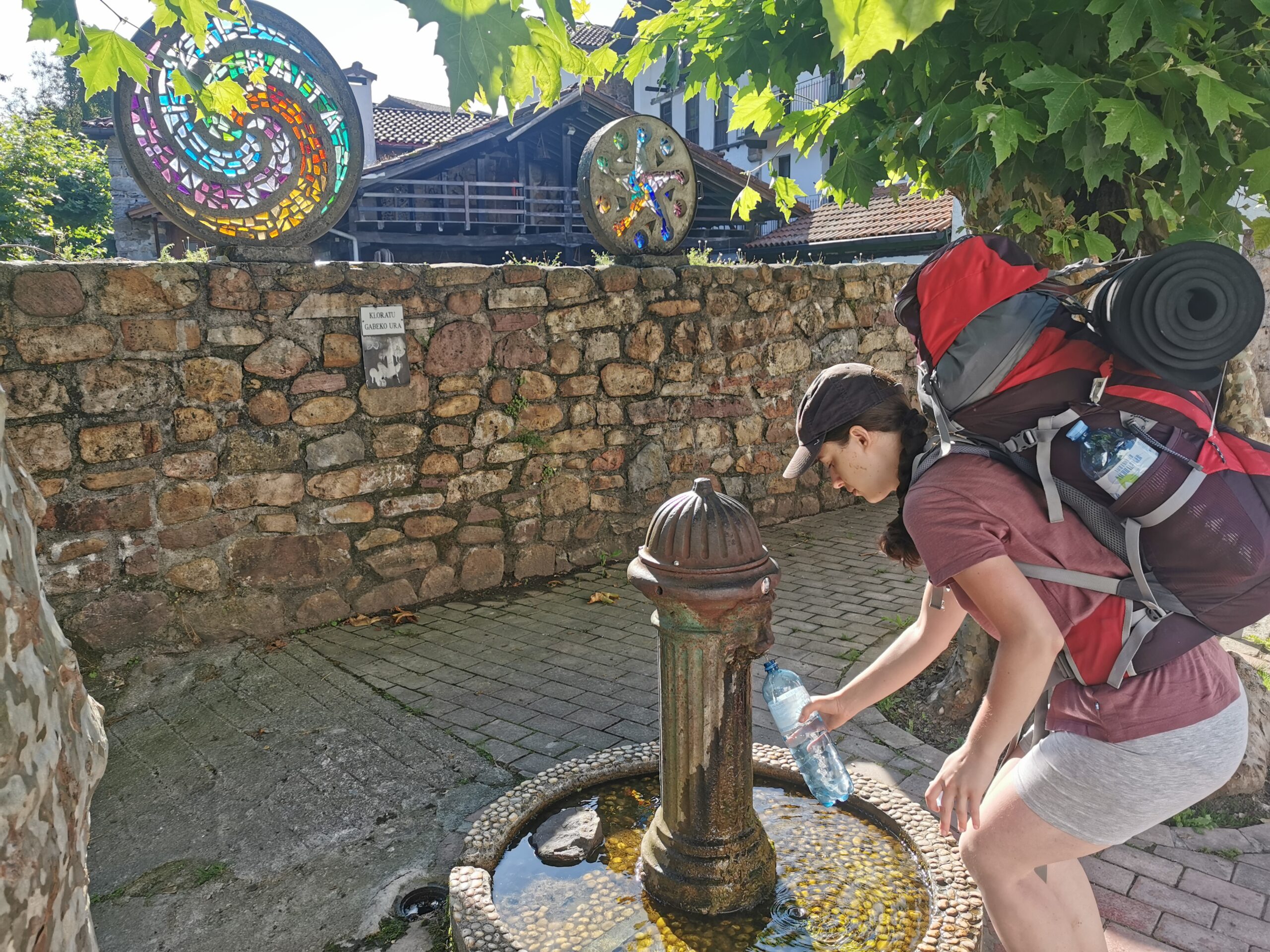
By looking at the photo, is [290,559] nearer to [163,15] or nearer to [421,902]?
[421,902]

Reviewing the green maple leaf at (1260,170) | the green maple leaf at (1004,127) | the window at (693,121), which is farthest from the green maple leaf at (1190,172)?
the window at (693,121)

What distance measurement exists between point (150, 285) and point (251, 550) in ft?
4.69

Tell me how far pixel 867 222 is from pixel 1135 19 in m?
18.1

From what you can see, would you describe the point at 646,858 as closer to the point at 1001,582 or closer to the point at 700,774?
the point at 700,774

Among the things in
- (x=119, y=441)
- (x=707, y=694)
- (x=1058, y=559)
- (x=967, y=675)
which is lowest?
(x=967, y=675)

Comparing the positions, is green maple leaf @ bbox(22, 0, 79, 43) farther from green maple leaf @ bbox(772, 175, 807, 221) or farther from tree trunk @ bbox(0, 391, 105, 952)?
green maple leaf @ bbox(772, 175, 807, 221)

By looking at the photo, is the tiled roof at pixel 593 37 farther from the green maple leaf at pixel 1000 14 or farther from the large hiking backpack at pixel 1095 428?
the large hiking backpack at pixel 1095 428

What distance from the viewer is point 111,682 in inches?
169

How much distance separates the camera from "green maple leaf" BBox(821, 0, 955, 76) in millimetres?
1496

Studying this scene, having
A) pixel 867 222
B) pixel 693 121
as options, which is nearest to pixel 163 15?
pixel 867 222

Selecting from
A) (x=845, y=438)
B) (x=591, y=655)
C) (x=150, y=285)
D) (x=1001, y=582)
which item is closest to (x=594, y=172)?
(x=150, y=285)

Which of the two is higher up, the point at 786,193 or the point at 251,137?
the point at 251,137

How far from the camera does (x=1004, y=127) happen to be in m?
2.69

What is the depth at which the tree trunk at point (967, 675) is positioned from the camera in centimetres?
376
